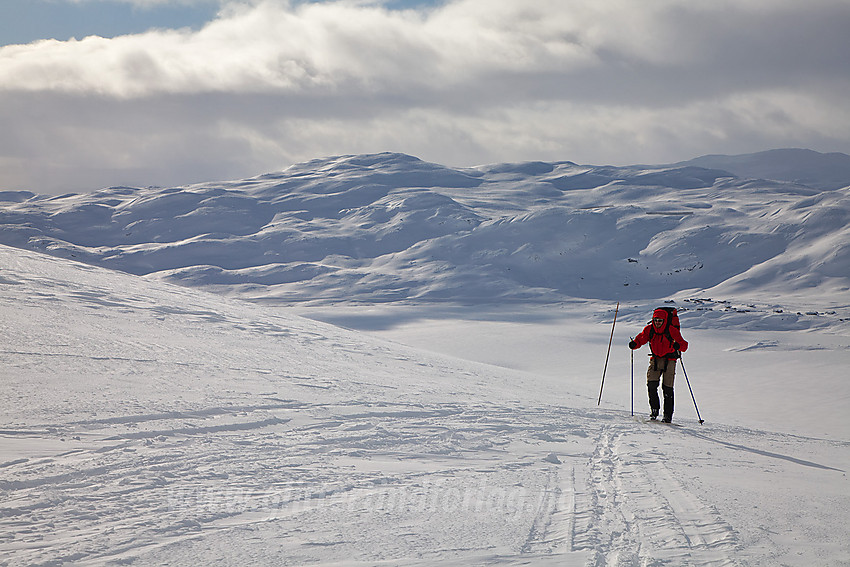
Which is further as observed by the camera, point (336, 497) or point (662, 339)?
point (662, 339)

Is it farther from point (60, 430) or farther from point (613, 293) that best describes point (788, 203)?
point (60, 430)

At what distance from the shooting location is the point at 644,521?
3.87 m

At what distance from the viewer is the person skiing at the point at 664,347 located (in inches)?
336

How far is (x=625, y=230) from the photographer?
5634cm

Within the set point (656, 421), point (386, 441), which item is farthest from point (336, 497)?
point (656, 421)

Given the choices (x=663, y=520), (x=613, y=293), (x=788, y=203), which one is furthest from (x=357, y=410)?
(x=788, y=203)

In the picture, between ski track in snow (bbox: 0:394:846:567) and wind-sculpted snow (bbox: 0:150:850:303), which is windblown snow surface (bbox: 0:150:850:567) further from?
wind-sculpted snow (bbox: 0:150:850:303)

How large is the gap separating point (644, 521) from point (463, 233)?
57801 mm

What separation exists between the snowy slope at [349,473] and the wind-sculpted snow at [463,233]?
36.5 metres

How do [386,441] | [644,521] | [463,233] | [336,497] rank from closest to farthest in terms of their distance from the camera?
[644,521] < [336,497] < [386,441] < [463,233]

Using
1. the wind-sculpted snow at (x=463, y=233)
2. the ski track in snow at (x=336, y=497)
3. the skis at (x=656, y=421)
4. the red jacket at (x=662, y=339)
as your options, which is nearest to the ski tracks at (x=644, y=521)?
the ski track in snow at (x=336, y=497)

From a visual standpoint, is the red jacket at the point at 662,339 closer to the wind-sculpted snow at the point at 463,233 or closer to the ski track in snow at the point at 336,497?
the ski track in snow at the point at 336,497

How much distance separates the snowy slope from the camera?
334 cm

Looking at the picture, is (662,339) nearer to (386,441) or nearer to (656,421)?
(656,421)
